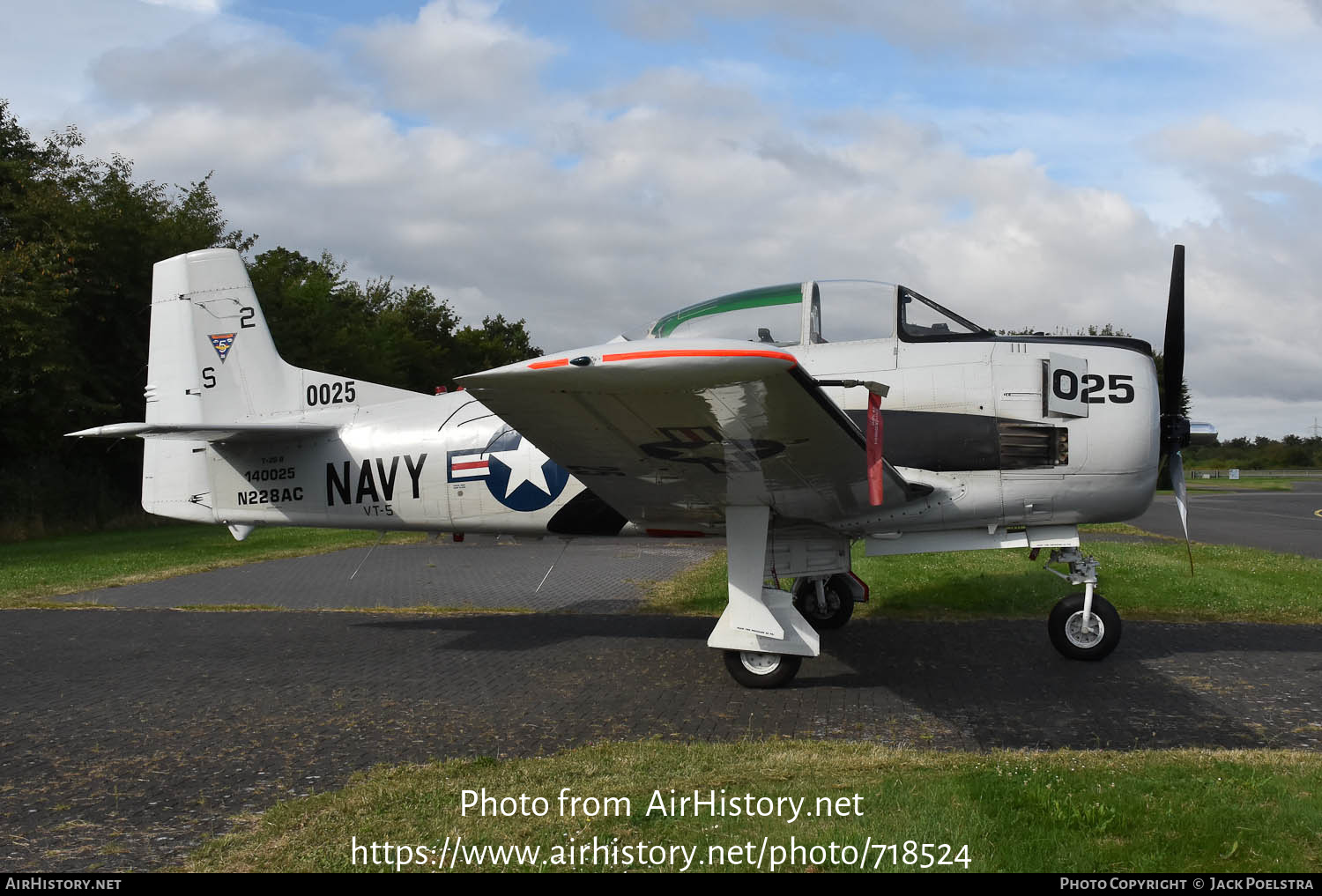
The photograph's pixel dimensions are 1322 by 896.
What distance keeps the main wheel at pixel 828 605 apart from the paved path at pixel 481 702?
0.28 meters

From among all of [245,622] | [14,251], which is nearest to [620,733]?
[245,622]

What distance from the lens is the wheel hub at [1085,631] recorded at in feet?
24.9

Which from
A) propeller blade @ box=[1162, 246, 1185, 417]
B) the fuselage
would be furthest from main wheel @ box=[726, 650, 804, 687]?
propeller blade @ box=[1162, 246, 1185, 417]

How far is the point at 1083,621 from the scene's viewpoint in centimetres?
762

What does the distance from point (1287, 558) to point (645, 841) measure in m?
14.1

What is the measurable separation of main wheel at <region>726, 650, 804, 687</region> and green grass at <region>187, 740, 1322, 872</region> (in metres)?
1.76

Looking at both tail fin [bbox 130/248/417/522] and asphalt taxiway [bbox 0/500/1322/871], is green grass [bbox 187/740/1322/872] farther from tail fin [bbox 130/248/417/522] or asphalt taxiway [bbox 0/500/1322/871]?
tail fin [bbox 130/248/417/522]

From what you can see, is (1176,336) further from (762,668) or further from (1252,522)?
(1252,522)

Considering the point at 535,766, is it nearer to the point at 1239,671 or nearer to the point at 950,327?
the point at 950,327

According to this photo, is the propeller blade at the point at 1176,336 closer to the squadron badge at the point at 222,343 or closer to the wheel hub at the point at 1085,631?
the wheel hub at the point at 1085,631

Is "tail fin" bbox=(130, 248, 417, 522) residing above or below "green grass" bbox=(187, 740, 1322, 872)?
above

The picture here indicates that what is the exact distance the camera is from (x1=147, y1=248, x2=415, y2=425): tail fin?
991 cm

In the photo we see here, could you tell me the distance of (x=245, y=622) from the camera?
404 inches

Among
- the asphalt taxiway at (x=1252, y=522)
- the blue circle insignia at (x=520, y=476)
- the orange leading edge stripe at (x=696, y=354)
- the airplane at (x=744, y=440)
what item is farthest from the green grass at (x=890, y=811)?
the asphalt taxiway at (x=1252, y=522)
